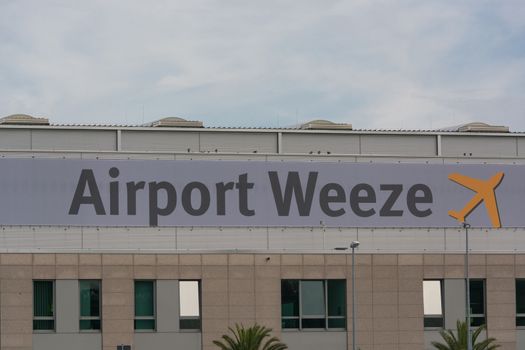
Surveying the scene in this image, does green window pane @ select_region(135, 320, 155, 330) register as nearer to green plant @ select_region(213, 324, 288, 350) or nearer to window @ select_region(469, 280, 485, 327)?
green plant @ select_region(213, 324, 288, 350)

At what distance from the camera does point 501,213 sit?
237 feet

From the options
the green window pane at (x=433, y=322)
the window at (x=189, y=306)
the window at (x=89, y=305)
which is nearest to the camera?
the window at (x=89, y=305)

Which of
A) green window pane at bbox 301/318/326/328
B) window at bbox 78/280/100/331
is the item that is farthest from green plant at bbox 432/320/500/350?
window at bbox 78/280/100/331

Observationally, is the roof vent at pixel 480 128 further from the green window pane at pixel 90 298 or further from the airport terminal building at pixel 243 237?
the green window pane at pixel 90 298

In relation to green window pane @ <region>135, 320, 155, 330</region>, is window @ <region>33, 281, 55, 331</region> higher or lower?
higher

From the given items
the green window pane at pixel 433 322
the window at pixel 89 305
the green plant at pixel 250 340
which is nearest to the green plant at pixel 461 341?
the green window pane at pixel 433 322

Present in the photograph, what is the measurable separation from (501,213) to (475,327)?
6.62 m

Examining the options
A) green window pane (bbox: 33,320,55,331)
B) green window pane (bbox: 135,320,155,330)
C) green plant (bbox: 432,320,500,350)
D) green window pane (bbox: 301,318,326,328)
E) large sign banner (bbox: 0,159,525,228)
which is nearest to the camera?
green window pane (bbox: 33,320,55,331)

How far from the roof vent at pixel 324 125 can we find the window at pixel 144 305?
44.8ft

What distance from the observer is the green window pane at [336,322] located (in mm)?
67938

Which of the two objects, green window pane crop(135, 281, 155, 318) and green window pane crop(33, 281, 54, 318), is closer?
green window pane crop(33, 281, 54, 318)

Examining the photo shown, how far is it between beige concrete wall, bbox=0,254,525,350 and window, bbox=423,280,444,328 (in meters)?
0.49

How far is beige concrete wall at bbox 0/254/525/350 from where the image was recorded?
64438 millimetres

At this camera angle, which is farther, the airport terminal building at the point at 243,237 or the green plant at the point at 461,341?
the green plant at the point at 461,341
